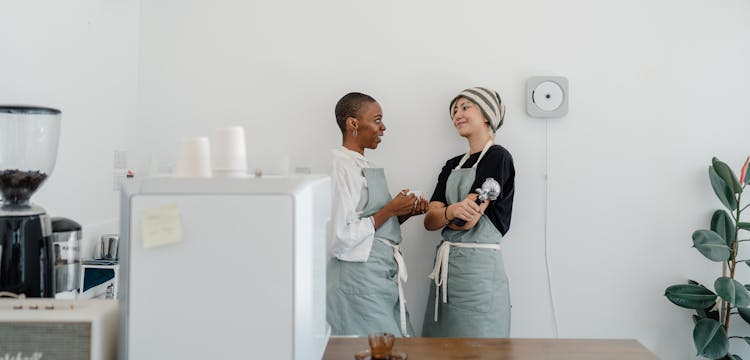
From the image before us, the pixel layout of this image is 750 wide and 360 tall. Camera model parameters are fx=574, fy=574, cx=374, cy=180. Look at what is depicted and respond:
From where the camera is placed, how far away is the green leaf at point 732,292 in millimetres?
2334

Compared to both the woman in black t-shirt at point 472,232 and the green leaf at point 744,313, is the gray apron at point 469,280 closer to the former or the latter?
the woman in black t-shirt at point 472,232

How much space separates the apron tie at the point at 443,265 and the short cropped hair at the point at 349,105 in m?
0.68

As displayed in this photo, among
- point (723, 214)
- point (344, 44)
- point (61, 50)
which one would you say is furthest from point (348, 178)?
point (723, 214)

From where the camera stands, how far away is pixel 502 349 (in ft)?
4.59

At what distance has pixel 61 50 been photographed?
205 centimetres

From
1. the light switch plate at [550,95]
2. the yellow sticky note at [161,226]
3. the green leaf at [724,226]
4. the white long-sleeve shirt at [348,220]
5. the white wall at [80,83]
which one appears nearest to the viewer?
the yellow sticky note at [161,226]

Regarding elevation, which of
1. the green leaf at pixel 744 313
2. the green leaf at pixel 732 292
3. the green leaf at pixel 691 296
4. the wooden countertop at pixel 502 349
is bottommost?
the green leaf at pixel 744 313

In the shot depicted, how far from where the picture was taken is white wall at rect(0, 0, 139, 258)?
182 centimetres

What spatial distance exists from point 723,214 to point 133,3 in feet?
9.39

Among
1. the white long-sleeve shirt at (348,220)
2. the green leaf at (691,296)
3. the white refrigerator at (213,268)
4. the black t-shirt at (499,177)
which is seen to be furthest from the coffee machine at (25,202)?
the green leaf at (691,296)

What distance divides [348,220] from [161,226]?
138 cm

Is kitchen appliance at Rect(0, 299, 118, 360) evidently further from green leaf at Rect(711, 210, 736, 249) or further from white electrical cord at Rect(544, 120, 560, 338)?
green leaf at Rect(711, 210, 736, 249)

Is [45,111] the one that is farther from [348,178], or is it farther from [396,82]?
[396,82]

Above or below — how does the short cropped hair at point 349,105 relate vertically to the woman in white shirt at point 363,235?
above
